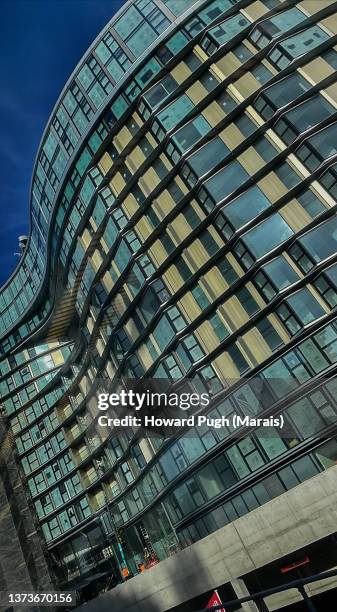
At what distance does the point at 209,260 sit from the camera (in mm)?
26609

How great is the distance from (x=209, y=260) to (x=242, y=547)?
14674 mm

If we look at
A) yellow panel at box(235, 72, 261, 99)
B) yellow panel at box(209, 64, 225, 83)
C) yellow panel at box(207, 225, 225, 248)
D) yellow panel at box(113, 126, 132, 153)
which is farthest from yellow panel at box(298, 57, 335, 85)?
yellow panel at box(113, 126, 132, 153)

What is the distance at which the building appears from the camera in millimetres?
22141

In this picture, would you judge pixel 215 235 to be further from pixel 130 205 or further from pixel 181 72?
pixel 181 72

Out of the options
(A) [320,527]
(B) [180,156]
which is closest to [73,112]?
(B) [180,156]

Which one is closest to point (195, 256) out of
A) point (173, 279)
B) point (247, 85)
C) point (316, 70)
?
point (173, 279)

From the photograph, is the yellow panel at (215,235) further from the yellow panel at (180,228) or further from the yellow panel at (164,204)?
the yellow panel at (164,204)

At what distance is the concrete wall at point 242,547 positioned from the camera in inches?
774

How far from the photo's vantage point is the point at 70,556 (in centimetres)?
4666

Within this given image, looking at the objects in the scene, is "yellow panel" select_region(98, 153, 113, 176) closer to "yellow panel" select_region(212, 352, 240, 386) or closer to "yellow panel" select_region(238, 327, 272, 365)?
"yellow panel" select_region(212, 352, 240, 386)

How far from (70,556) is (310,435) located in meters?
35.4

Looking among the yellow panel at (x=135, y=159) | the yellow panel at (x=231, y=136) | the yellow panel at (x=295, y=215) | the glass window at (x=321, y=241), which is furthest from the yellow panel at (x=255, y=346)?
the yellow panel at (x=135, y=159)

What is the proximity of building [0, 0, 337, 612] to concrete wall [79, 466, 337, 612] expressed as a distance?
3.2 inches

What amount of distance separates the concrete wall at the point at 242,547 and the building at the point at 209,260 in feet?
0.27
